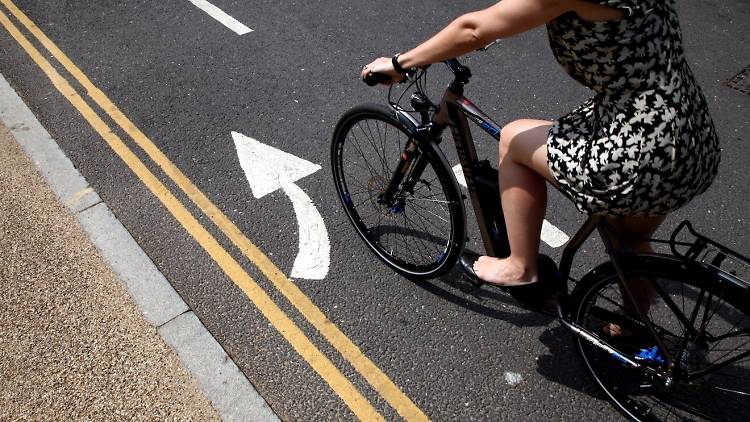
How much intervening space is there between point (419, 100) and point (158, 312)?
79.2 inches

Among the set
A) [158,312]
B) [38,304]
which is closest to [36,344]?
[38,304]

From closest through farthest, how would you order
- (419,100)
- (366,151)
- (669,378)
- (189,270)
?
(669,378)
(419,100)
(189,270)
(366,151)

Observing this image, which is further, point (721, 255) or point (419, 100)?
point (419, 100)

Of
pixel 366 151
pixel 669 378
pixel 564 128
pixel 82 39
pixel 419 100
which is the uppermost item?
pixel 564 128

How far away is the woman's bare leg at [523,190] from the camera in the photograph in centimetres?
270

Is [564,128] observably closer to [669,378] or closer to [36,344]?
[669,378]

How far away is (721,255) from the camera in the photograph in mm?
2562

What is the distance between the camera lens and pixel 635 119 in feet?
7.70

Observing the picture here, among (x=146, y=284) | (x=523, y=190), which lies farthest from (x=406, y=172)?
(x=146, y=284)

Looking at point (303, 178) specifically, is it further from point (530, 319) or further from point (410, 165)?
point (530, 319)

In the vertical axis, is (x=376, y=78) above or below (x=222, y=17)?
above

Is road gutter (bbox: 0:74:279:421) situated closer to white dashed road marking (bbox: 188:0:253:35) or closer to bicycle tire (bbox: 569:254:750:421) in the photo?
bicycle tire (bbox: 569:254:750:421)

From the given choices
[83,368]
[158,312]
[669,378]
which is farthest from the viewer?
[158,312]

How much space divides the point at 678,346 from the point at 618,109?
3.90 ft
